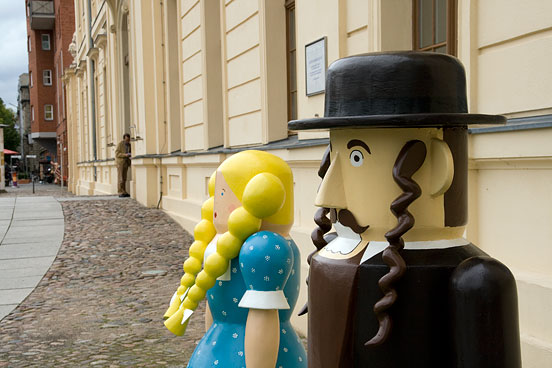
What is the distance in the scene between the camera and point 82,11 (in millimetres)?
26031

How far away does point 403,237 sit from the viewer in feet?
5.90

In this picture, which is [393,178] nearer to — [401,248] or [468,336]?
[401,248]

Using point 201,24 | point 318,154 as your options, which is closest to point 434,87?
point 318,154

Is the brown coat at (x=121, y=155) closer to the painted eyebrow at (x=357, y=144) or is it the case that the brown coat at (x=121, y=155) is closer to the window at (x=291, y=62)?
the window at (x=291, y=62)

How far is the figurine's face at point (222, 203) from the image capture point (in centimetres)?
278

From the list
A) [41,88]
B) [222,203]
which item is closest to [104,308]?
[222,203]

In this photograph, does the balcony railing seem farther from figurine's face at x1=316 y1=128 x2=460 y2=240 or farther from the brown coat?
figurine's face at x1=316 y1=128 x2=460 y2=240

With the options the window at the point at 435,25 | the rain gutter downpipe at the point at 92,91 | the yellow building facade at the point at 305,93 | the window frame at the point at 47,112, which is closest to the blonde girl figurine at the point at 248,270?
the yellow building facade at the point at 305,93

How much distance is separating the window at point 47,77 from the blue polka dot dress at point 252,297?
52.5 metres

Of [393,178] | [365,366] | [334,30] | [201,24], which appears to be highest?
[201,24]

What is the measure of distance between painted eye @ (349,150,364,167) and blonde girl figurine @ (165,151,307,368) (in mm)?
790

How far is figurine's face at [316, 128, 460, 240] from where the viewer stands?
178 centimetres

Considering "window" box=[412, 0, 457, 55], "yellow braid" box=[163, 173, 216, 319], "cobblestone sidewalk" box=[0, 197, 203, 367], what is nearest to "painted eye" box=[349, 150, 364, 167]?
"yellow braid" box=[163, 173, 216, 319]

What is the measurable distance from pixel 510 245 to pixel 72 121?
30.1 metres
